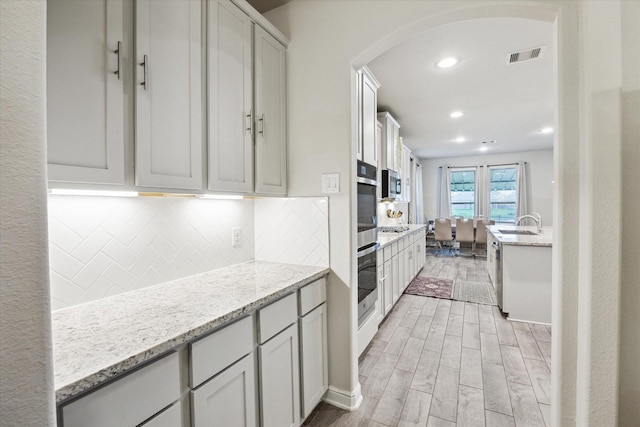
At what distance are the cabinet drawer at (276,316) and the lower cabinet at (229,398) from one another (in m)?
0.11

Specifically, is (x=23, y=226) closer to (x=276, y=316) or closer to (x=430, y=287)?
(x=276, y=316)

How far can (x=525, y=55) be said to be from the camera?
266 centimetres

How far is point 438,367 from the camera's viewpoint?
89.1 inches

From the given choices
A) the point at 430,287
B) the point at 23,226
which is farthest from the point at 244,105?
the point at 430,287

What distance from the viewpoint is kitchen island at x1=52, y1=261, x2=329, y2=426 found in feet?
2.39

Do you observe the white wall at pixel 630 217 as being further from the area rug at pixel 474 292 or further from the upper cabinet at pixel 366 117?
the area rug at pixel 474 292

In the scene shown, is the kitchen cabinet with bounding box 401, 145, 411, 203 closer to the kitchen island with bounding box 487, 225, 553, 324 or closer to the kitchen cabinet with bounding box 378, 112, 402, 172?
the kitchen cabinet with bounding box 378, 112, 402, 172

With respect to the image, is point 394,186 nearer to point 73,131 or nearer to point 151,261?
point 151,261

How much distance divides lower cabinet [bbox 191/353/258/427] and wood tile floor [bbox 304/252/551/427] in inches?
28.0

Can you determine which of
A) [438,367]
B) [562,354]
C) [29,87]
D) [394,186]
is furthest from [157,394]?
[394,186]

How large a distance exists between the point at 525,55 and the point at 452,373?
287 centimetres

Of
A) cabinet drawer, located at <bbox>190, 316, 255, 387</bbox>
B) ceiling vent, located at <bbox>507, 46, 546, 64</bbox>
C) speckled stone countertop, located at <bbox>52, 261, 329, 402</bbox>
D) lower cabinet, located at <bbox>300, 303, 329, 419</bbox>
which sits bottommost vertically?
lower cabinet, located at <bbox>300, 303, 329, 419</bbox>

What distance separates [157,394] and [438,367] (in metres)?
2.11

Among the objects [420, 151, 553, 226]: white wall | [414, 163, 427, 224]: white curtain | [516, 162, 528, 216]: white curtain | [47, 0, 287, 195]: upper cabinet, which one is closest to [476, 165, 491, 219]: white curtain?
[420, 151, 553, 226]: white wall
